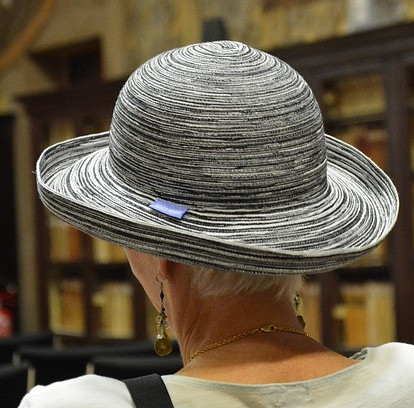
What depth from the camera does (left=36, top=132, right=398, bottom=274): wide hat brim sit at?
107 cm

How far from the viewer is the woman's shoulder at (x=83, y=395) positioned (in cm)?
97

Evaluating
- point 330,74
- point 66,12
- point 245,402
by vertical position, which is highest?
point 66,12

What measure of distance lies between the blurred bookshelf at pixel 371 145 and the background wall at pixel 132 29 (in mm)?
543

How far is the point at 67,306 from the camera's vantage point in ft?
22.8

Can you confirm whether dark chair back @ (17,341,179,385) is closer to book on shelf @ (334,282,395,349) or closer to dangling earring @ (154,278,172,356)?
book on shelf @ (334,282,395,349)

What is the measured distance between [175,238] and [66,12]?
669 centimetres

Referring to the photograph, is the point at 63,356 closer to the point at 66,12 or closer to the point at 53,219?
the point at 53,219

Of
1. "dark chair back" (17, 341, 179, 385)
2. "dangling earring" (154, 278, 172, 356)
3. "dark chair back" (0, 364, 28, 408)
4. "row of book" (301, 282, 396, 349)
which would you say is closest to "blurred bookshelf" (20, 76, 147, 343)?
"row of book" (301, 282, 396, 349)

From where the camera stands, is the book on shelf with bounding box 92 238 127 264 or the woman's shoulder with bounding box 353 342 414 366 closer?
the woman's shoulder with bounding box 353 342 414 366

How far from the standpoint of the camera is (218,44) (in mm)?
1210

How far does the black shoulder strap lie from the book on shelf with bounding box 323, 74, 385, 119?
4.17 m

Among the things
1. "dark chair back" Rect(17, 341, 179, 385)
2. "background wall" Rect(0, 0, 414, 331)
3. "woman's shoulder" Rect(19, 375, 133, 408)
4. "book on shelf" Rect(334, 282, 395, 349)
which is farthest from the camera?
"background wall" Rect(0, 0, 414, 331)

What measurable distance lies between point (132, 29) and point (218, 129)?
6.06m

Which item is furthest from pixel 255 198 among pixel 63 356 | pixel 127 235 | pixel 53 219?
pixel 53 219
